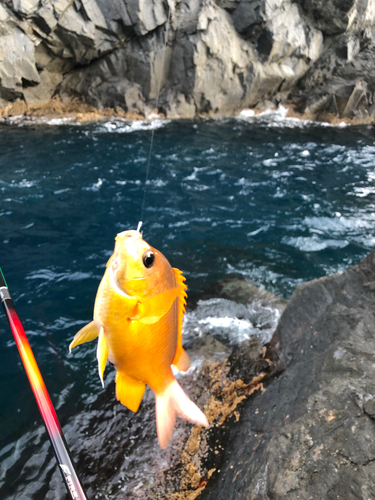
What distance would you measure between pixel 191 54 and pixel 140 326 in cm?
1580

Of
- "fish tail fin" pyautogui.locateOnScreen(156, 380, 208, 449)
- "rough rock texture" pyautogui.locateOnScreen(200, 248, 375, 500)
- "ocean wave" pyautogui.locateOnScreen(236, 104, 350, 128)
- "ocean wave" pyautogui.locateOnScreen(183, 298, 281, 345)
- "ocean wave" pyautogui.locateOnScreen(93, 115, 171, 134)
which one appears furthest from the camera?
"ocean wave" pyautogui.locateOnScreen(236, 104, 350, 128)

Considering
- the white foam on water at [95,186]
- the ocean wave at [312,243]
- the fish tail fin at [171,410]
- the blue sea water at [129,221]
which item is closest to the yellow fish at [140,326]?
the fish tail fin at [171,410]

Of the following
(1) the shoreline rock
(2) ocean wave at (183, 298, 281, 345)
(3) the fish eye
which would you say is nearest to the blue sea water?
(2) ocean wave at (183, 298, 281, 345)

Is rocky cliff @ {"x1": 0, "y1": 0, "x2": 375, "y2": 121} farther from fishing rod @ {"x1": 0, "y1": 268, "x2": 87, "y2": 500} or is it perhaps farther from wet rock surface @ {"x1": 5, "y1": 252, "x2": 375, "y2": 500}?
fishing rod @ {"x1": 0, "y1": 268, "x2": 87, "y2": 500}

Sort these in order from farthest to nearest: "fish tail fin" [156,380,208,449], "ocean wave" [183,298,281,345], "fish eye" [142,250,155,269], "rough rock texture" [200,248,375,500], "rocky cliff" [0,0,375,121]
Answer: "rocky cliff" [0,0,375,121] → "ocean wave" [183,298,281,345] → "rough rock texture" [200,248,375,500] → "fish tail fin" [156,380,208,449] → "fish eye" [142,250,155,269]

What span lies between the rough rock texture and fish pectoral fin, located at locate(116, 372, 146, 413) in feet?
2.61

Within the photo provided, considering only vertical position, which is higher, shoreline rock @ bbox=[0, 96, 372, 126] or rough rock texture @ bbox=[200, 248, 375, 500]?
rough rock texture @ bbox=[200, 248, 375, 500]

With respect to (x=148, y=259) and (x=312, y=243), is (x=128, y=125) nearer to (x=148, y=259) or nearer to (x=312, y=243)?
(x=312, y=243)

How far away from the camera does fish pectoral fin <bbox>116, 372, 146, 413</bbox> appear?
1.63 meters

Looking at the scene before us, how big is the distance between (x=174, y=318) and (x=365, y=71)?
20.9 m

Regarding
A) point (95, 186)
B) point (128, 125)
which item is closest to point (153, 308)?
point (95, 186)

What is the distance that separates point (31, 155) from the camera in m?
9.66

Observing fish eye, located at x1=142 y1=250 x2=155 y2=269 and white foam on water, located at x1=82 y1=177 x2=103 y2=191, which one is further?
white foam on water, located at x1=82 y1=177 x2=103 y2=191

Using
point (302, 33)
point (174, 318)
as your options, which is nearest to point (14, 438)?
point (174, 318)
